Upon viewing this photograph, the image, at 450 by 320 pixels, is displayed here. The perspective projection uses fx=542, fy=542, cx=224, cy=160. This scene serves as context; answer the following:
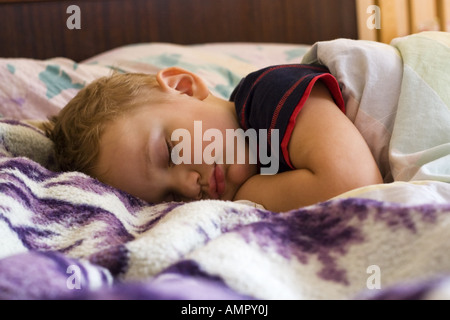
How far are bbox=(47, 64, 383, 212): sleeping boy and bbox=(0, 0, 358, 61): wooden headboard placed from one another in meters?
1.02

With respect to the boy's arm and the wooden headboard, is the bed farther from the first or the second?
the wooden headboard

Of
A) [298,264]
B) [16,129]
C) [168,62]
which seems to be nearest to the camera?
[298,264]

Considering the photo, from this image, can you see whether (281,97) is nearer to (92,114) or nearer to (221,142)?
(221,142)

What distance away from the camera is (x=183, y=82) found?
3.53 feet


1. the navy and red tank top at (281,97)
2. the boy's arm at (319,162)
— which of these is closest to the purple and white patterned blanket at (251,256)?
the boy's arm at (319,162)

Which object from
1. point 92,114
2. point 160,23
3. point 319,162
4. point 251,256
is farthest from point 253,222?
point 160,23

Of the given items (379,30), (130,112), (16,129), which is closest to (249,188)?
(130,112)

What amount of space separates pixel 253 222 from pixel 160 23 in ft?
5.13

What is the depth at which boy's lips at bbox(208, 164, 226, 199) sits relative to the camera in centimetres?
93

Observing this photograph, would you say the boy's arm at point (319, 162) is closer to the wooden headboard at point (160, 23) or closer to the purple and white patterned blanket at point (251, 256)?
the purple and white patterned blanket at point (251, 256)

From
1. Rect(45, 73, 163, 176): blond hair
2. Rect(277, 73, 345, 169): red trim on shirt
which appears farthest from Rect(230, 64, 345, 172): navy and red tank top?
Rect(45, 73, 163, 176): blond hair

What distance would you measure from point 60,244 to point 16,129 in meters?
0.45

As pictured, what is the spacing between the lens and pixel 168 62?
167 cm
